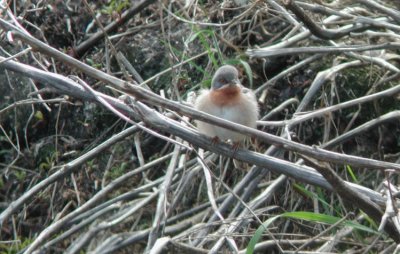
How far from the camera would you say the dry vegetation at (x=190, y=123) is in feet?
16.5

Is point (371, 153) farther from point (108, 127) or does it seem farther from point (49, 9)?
point (49, 9)

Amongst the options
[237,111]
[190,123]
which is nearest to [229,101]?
[237,111]

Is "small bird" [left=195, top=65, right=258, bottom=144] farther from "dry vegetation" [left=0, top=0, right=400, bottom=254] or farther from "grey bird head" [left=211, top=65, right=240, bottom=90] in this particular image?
"dry vegetation" [left=0, top=0, right=400, bottom=254]

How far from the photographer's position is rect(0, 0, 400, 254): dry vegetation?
5031 mm

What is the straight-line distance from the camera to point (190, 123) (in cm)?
493

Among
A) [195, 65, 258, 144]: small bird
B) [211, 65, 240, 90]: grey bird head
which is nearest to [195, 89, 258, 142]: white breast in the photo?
[195, 65, 258, 144]: small bird

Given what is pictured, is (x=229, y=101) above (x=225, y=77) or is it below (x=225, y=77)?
below

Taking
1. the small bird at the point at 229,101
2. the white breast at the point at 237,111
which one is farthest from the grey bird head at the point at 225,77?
the white breast at the point at 237,111

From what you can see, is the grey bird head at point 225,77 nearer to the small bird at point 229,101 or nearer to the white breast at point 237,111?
the small bird at point 229,101

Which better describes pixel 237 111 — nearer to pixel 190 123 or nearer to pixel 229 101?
pixel 229 101

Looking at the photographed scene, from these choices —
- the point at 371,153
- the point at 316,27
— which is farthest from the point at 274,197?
the point at 316,27

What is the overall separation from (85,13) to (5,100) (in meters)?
0.90

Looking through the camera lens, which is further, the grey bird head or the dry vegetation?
the dry vegetation

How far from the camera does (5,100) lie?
6.07 m
